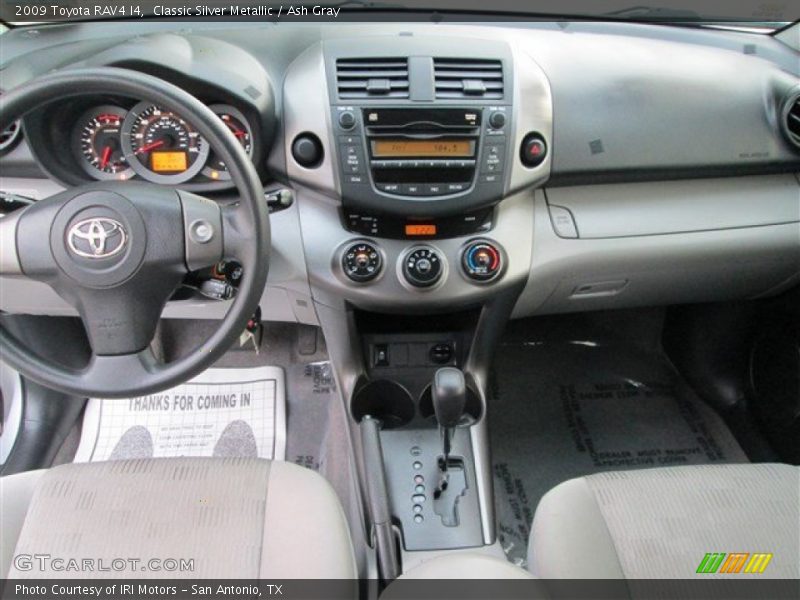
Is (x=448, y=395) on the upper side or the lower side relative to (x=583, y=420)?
upper

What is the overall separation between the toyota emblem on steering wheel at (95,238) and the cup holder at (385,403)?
70 cm

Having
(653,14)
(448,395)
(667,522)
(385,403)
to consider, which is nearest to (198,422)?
(385,403)

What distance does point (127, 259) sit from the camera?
3.23 feet

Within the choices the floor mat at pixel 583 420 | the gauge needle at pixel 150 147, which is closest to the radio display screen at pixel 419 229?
the gauge needle at pixel 150 147

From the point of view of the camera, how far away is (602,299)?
1.64m

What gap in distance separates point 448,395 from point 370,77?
2.04 ft

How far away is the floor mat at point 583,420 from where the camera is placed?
181 cm

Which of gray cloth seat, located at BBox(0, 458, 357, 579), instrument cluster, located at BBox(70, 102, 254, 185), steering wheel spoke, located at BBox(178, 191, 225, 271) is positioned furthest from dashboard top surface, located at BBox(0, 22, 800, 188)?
gray cloth seat, located at BBox(0, 458, 357, 579)

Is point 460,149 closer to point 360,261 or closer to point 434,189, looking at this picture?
point 434,189

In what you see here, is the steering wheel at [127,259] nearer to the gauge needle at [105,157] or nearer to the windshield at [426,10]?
the gauge needle at [105,157]

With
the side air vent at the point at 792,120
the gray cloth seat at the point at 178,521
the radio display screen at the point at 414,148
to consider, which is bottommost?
the gray cloth seat at the point at 178,521

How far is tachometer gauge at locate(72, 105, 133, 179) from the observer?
4.13 ft

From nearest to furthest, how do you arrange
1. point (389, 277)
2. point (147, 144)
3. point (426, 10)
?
point (147, 144), point (389, 277), point (426, 10)

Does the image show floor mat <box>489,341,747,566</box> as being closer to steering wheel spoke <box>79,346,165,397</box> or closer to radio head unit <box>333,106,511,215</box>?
radio head unit <box>333,106,511,215</box>
